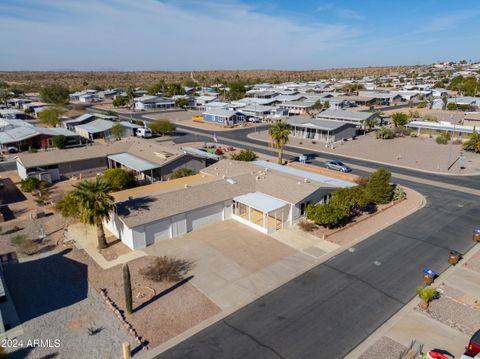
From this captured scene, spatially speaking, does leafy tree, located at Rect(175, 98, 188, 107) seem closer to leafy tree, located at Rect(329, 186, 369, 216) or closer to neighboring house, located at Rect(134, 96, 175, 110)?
neighboring house, located at Rect(134, 96, 175, 110)

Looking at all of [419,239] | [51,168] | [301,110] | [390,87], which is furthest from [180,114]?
[390,87]

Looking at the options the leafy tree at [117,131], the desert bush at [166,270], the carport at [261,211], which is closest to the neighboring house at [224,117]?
the leafy tree at [117,131]

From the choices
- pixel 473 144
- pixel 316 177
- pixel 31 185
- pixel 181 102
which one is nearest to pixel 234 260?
→ pixel 316 177

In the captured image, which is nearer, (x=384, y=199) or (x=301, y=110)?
(x=384, y=199)

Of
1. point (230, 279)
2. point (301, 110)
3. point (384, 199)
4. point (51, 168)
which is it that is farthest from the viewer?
point (301, 110)

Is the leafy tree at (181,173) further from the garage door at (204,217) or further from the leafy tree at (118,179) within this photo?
the garage door at (204,217)

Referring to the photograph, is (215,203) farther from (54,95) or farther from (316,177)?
(54,95)

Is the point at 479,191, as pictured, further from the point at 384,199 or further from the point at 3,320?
the point at 3,320

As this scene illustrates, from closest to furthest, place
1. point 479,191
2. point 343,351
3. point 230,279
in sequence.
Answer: point 343,351, point 230,279, point 479,191
